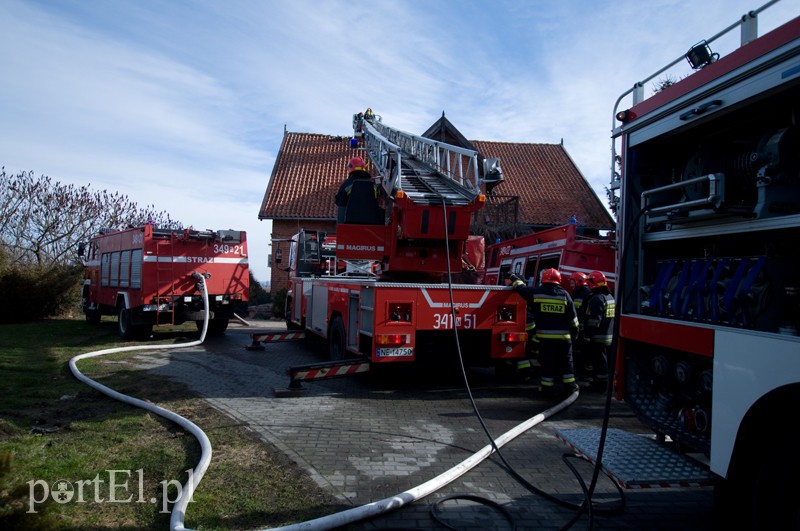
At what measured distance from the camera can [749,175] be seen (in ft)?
10.7

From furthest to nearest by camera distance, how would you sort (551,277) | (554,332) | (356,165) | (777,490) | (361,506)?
(356,165) → (551,277) → (554,332) → (361,506) → (777,490)

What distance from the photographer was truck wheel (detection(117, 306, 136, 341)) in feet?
40.3

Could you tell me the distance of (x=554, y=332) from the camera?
686 centimetres

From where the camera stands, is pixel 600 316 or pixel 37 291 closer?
pixel 600 316

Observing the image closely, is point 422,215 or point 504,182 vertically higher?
point 504,182

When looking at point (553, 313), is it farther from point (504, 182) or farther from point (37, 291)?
point (504, 182)

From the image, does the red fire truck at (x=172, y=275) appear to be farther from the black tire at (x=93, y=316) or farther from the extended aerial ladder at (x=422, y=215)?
the extended aerial ladder at (x=422, y=215)

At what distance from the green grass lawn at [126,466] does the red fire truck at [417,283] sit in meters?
2.20

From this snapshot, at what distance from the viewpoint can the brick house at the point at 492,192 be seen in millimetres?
21141

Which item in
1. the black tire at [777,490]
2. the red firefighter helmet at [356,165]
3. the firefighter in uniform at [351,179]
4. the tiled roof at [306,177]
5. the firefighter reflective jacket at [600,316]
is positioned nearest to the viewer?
the black tire at [777,490]

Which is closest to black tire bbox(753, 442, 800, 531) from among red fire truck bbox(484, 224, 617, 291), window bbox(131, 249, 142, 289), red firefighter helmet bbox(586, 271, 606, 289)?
red firefighter helmet bbox(586, 271, 606, 289)

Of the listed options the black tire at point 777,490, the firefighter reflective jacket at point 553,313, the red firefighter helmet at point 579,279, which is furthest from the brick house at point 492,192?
the black tire at point 777,490

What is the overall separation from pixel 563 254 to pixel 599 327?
196cm

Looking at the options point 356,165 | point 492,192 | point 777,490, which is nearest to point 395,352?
point 356,165
